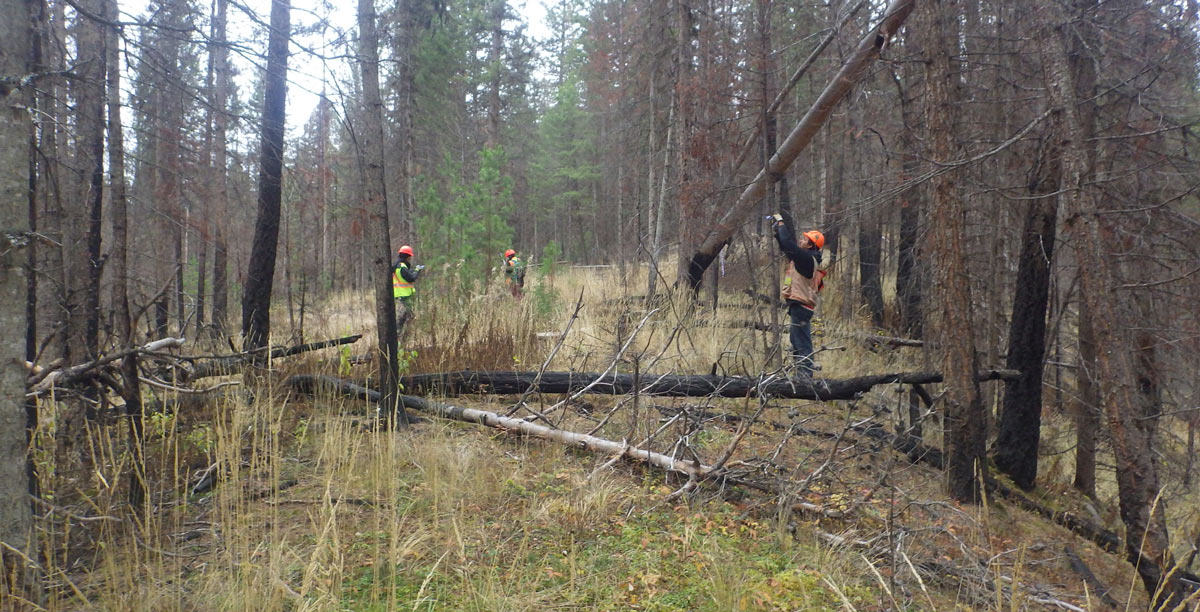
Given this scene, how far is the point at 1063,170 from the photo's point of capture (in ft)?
15.6

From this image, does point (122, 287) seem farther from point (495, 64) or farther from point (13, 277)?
point (495, 64)

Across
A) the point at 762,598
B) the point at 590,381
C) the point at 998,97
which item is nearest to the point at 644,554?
the point at 762,598

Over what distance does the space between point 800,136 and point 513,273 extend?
18.6ft

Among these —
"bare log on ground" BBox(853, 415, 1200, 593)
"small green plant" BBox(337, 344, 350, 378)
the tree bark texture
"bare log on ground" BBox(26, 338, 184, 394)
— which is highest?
the tree bark texture

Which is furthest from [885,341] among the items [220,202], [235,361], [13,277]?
[220,202]

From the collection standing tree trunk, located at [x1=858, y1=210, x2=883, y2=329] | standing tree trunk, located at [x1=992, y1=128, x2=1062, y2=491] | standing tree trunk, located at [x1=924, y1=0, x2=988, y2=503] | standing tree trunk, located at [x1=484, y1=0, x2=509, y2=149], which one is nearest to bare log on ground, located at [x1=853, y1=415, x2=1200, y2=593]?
standing tree trunk, located at [x1=924, y1=0, x2=988, y2=503]

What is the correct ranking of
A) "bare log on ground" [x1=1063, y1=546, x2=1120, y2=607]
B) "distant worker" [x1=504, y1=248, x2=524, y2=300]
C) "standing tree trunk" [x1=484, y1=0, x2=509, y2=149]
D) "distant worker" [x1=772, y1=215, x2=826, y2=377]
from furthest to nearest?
"standing tree trunk" [x1=484, y1=0, x2=509, y2=149], "distant worker" [x1=504, y1=248, x2=524, y2=300], "distant worker" [x1=772, y1=215, x2=826, y2=377], "bare log on ground" [x1=1063, y1=546, x2=1120, y2=607]

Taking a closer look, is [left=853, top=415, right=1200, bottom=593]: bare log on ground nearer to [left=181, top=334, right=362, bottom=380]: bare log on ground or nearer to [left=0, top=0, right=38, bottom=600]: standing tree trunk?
[left=181, top=334, right=362, bottom=380]: bare log on ground

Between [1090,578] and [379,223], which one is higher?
[379,223]

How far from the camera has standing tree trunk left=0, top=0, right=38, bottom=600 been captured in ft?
Answer: 7.04

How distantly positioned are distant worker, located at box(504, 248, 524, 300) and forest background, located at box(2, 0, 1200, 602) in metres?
0.61

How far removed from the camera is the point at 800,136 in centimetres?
855

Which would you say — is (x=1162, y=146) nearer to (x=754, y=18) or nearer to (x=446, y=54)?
(x=754, y=18)

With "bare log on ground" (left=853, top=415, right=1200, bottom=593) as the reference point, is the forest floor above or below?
above
